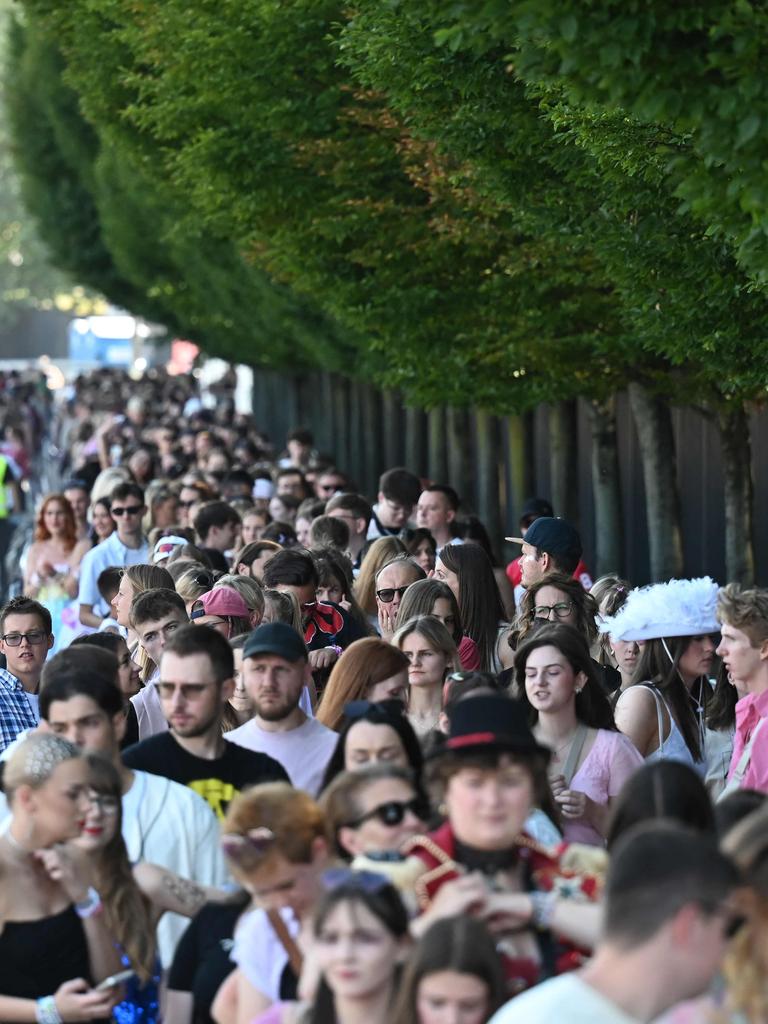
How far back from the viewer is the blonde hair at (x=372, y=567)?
12578 mm

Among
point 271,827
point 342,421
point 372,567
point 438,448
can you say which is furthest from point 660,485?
point 342,421

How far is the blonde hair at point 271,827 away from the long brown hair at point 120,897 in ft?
2.09

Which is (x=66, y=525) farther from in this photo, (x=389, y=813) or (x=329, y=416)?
(x=329, y=416)

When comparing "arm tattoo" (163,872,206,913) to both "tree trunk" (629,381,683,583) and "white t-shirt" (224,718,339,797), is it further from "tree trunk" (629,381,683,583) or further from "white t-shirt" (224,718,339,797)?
"tree trunk" (629,381,683,583)

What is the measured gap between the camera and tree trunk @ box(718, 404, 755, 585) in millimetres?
17688

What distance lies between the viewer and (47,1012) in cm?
607

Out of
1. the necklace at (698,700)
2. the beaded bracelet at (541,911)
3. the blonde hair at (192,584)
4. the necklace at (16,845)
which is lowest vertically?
the beaded bracelet at (541,911)

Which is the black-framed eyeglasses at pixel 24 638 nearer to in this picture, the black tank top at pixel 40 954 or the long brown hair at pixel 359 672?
the long brown hair at pixel 359 672

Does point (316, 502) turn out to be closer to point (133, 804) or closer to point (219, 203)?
point (219, 203)

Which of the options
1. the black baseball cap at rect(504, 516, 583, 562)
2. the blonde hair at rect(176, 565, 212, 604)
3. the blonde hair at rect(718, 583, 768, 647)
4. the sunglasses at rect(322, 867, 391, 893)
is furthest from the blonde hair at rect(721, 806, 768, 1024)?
the black baseball cap at rect(504, 516, 583, 562)

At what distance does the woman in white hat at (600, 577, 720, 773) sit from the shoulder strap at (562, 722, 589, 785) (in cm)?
63

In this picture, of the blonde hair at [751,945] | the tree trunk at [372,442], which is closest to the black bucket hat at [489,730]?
the blonde hair at [751,945]

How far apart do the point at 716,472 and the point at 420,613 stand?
13.6 metres

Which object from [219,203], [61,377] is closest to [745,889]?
[219,203]
